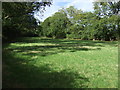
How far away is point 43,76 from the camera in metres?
4.50

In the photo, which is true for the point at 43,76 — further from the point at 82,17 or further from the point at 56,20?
the point at 56,20

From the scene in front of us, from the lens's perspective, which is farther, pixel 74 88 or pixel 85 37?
pixel 85 37

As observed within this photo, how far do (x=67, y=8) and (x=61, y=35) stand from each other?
10.8m

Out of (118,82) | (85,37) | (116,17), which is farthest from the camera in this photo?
(85,37)

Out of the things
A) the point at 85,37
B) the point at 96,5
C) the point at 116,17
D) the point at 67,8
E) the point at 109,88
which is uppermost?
the point at 67,8

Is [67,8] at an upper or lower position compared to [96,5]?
upper

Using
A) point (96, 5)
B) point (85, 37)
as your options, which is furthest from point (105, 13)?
point (85, 37)

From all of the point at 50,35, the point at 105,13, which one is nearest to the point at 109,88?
the point at 105,13

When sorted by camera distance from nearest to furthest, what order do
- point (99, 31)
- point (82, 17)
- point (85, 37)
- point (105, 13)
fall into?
1. point (105, 13)
2. point (99, 31)
3. point (85, 37)
4. point (82, 17)

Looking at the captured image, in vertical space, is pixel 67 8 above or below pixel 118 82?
above

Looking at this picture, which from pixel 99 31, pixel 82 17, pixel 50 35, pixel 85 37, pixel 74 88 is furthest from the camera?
pixel 50 35

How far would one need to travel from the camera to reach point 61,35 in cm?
4600

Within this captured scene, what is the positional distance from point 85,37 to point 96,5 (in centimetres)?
1334

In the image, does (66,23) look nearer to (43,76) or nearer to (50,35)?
(50,35)
